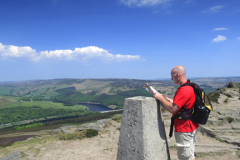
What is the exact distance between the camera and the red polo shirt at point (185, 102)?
338 cm

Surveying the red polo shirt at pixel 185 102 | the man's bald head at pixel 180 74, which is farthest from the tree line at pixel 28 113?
the man's bald head at pixel 180 74

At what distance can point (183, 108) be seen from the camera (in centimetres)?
360

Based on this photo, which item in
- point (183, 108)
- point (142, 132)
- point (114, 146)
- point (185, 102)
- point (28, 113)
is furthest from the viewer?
point (28, 113)

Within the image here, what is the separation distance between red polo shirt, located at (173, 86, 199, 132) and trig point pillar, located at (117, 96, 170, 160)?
0.70 m

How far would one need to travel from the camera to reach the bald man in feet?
11.2

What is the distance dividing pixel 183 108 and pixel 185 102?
0.25 metres

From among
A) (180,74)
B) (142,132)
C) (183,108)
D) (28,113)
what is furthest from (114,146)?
(28,113)

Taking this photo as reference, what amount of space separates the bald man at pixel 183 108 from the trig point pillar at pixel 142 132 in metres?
0.57

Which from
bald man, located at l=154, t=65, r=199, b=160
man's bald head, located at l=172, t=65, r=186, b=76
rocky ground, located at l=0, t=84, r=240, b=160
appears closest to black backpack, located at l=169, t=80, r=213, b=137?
bald man, located at l=154, t=65, r=199, b=160

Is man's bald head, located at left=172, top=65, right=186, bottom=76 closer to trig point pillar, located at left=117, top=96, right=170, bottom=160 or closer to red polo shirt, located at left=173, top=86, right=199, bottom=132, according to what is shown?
red polo shirt, located at left=173, top=86, right=199, bottom=132

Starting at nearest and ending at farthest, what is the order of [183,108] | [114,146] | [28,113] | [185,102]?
[185,102], [183,108], [114,146], [28,113]

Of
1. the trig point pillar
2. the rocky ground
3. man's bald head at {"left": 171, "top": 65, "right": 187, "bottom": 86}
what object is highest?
man's bald head at {"left": 171, "top": 65, "right": 187, "bottom": 86}

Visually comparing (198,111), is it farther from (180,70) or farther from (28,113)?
(28,113)

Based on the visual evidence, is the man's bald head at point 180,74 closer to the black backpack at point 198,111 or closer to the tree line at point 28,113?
the black backpack at point 198,111
